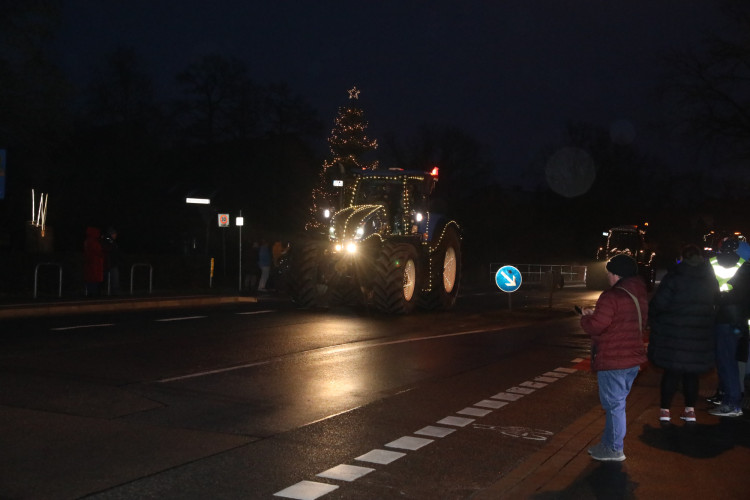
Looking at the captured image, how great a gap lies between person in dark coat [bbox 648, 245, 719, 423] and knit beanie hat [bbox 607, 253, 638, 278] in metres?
1.16

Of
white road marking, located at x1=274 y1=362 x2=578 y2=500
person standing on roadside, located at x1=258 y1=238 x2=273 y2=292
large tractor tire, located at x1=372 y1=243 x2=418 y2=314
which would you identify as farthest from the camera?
person standing on roadside, located at x1=258 y1=238 x2=273 y2=292

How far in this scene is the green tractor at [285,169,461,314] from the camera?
66.9ft

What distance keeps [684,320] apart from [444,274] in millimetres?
15195

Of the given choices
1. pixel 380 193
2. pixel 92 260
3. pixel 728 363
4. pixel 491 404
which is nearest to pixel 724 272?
pixel 728 363

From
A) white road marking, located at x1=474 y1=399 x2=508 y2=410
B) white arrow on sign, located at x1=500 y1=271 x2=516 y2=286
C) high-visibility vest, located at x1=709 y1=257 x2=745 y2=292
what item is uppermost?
high-visibility vest, located at x1=709 y1=257 x2=745 y2=292

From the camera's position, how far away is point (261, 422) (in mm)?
8672

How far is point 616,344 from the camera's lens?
7.36 m

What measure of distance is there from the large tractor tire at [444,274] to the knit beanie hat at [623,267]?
49.0 feet

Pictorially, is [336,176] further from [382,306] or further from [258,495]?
[258,495]

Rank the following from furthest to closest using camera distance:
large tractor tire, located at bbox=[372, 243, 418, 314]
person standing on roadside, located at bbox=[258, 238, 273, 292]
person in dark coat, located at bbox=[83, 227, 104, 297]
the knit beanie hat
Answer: person standing on roadside, located at bbox=[258, 238, 273, 292] < person in dark coat, located at bbox=[83, 227, 104, 297] < large tractor tire, located at bbox=[372, 243, 418, 314] < the knit beanie hat

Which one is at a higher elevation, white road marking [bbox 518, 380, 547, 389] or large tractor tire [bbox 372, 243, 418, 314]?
large tractor tire [bbox 372, 243, 418, 314]

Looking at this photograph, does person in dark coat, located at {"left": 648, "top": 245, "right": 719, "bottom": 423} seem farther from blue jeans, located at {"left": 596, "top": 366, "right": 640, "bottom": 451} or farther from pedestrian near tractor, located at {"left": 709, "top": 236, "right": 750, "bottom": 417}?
blue jeans, located at {"left": 596, "top": 366, "right": 640, "bottom": 451}

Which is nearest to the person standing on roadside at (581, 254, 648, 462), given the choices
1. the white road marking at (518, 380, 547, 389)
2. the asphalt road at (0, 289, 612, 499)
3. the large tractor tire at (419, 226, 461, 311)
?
the asphalt road at (0, 289, 612, 499)

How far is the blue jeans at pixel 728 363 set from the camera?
9555 millimetres
